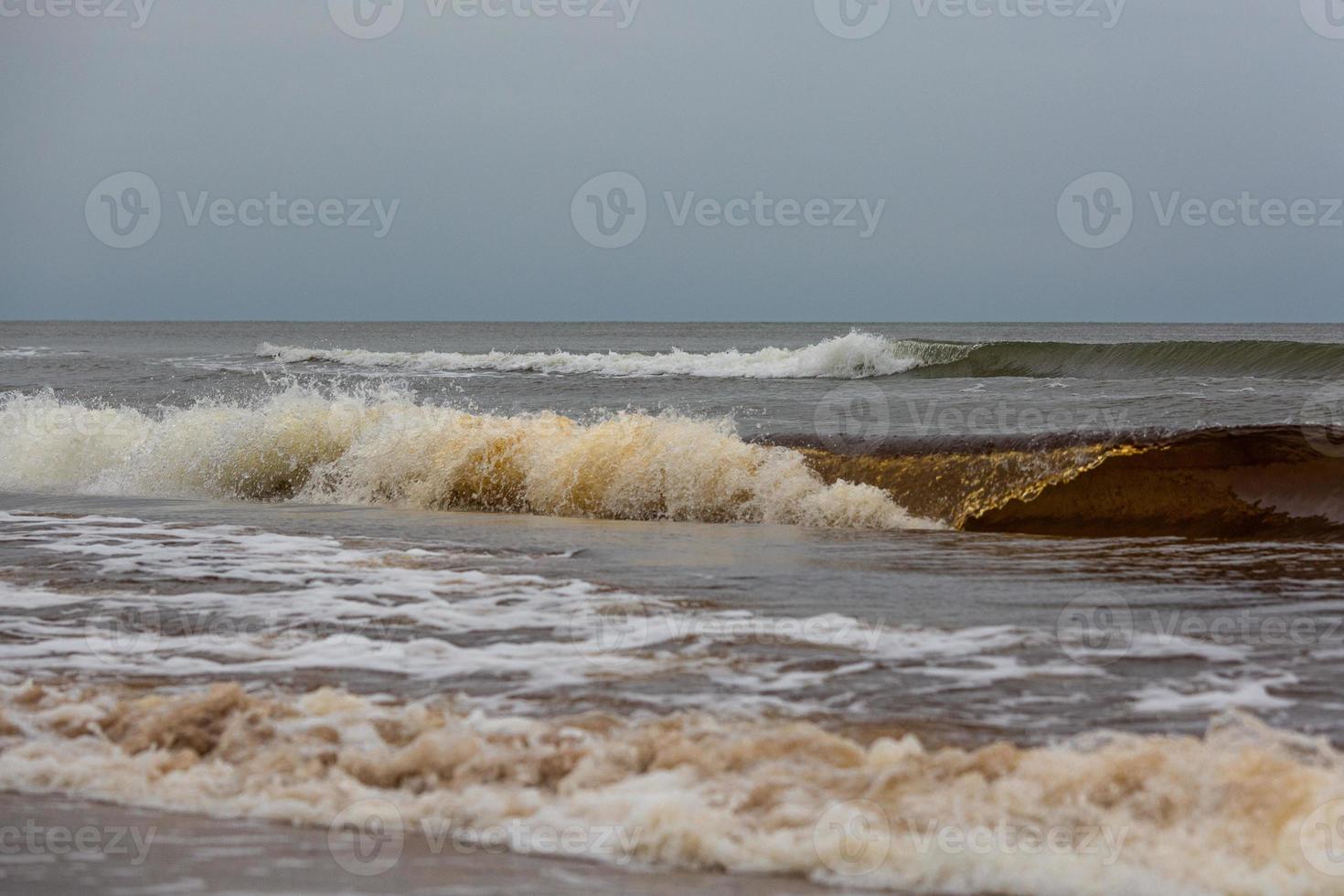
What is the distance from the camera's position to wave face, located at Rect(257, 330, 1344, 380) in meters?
23.4

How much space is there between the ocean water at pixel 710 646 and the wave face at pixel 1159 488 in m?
0.03

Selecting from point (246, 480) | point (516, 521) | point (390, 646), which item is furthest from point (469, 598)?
point (246, 480)

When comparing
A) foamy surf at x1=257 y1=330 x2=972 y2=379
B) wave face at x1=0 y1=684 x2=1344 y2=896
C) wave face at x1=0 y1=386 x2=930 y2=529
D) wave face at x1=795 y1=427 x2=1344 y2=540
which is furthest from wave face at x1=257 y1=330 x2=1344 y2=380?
wave face at x1=0 y1=684 x2=1344 y2=896

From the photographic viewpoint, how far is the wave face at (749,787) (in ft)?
9.82

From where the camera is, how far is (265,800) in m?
3.55

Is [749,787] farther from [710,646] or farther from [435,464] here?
[435,464]

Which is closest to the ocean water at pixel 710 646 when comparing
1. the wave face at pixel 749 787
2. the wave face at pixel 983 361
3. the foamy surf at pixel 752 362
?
the wave face at pixel 749 787

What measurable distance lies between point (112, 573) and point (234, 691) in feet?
10.1

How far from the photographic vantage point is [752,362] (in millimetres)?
28641

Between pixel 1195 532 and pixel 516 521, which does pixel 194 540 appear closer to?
pixel 516 521

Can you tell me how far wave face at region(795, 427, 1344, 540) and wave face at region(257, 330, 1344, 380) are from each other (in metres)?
14.8

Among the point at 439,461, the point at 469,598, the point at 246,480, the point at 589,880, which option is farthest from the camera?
the point at 246,480

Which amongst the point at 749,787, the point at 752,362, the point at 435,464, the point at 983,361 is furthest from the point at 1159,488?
the point at 752,362

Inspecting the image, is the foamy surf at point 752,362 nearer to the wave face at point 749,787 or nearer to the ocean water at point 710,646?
the ocean water at point 710,646
